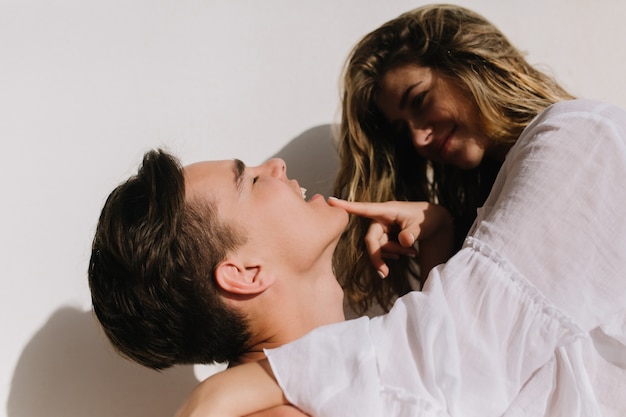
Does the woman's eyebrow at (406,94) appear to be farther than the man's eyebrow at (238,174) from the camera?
Yes

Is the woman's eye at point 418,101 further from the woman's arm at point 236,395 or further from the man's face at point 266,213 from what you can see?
the woman's arm at point 236,395

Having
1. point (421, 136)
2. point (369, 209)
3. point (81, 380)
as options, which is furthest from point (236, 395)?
point (421, 136)

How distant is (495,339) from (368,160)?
83cm

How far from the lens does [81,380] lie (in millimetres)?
1540

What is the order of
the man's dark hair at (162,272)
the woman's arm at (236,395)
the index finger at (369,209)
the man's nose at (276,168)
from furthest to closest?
the index finger at (369,209) → the man's nose at (276,168) → the man's dark hair at (162,272) → the woman's arm at (236,395)

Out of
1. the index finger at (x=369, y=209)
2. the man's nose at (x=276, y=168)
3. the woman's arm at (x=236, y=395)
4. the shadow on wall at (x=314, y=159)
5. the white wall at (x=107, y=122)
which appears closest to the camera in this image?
the woman's arm at (x=236, y=395)

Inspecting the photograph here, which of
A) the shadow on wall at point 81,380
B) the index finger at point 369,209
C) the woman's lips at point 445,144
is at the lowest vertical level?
the shadow on wall at point 81,380

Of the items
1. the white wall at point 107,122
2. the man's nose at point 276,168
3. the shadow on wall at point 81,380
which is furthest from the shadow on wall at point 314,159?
the shadow on wall at point 81,380

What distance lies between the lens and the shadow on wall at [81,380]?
1495 millimetres

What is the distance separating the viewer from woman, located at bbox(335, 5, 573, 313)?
154 centimetres

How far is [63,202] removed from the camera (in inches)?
61.6

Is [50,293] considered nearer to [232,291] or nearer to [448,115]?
[232,291]

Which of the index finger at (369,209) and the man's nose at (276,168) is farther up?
the man's nose at (276,168)

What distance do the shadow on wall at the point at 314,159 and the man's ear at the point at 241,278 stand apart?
671 mm
